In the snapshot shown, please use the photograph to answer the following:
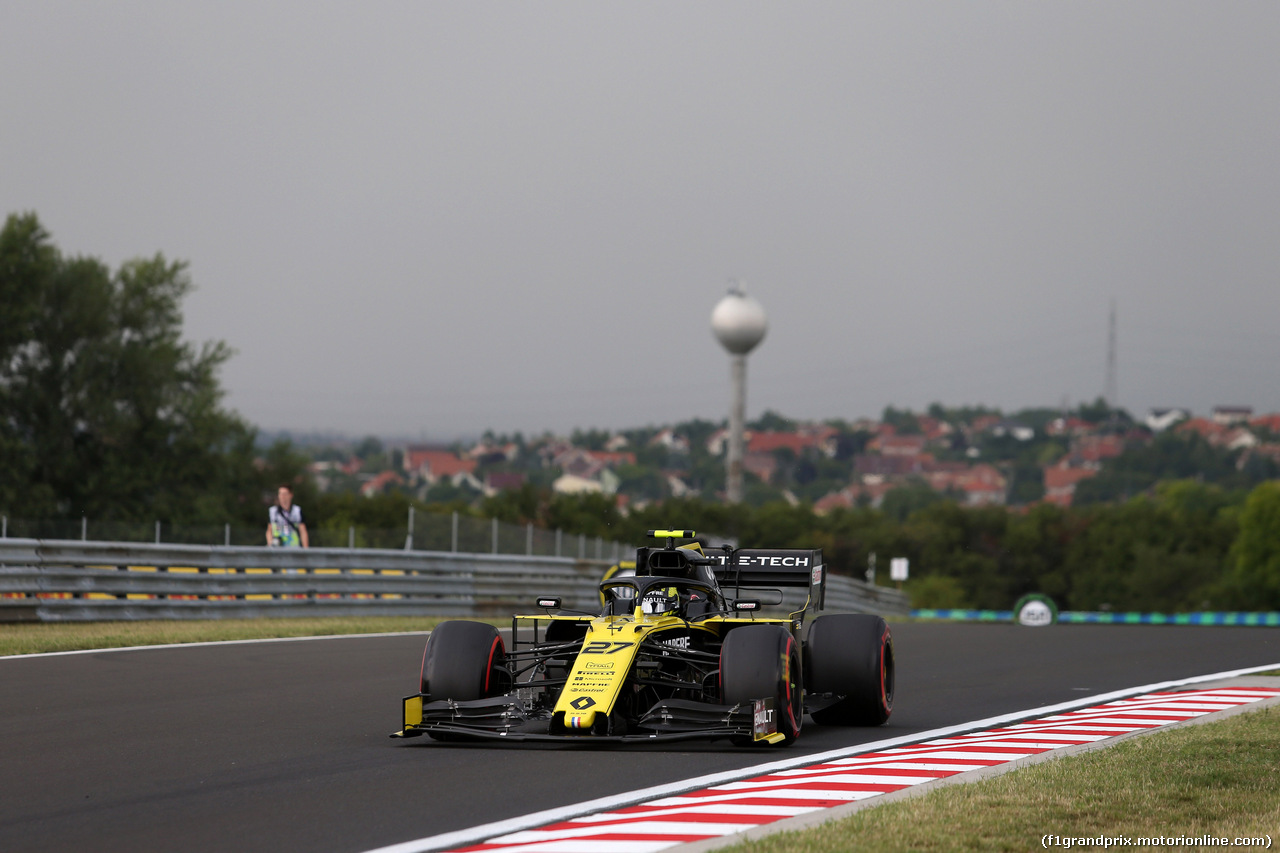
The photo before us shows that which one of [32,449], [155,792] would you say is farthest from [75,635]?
[32,449]

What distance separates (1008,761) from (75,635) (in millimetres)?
11543

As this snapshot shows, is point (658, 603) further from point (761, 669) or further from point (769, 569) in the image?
point (769, 569)

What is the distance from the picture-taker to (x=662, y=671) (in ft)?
32.4

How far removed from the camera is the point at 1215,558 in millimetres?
117875

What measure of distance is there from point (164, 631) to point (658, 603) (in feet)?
30.4

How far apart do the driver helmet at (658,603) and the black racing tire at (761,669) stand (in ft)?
2.41

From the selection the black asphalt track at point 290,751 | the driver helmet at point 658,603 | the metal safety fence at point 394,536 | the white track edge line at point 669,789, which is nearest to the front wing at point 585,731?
the black asphalt track at point 290,751

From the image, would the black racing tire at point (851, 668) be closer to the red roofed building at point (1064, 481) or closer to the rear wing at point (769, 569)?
the rear wing at point (769, 569)

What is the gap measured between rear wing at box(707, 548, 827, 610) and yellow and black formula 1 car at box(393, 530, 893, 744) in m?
0.10

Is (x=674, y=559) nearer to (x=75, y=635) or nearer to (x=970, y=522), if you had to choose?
(x=75, y=635)

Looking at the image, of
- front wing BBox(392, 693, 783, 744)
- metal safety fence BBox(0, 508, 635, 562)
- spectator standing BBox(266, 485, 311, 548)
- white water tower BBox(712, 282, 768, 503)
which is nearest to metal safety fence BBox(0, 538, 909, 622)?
spectator standing BBox(266, 485, 311, 548)

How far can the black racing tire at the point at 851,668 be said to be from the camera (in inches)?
422

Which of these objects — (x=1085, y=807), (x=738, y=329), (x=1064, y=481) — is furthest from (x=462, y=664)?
(x=1064, y=481)

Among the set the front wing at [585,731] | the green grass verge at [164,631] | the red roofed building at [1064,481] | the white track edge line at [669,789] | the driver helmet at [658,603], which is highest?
the red roofed building at [1064,481]
